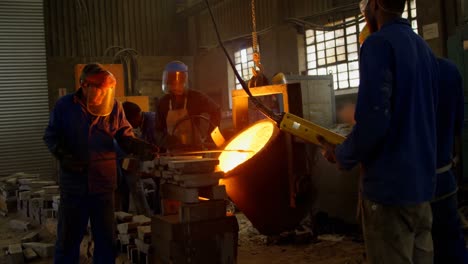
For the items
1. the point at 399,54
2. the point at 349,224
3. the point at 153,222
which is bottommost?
the point at 349,224

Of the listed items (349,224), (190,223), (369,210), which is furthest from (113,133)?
(349,224)

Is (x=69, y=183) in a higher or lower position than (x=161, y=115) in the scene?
lower

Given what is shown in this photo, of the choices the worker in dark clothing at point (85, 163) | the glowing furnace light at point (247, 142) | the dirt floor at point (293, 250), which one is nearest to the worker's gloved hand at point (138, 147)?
the worker in dark clothing at point (85, 163)

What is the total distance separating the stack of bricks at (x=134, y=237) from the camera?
15.4ft

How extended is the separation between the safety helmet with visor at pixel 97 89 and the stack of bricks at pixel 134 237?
131cm

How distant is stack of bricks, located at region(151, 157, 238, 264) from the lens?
3.98 m

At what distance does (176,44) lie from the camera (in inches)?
698

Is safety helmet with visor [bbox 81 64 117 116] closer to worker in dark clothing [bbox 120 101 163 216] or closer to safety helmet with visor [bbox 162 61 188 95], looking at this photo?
safety helmet with visor [bbox 162 61 188 95]

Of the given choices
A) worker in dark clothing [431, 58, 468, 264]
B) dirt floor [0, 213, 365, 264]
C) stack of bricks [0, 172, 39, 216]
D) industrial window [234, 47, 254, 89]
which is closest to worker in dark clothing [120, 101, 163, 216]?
dirt floor [0, 213, 365, 264]

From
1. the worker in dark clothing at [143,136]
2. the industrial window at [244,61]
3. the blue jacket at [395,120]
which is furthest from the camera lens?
the industrial window at [244,61]

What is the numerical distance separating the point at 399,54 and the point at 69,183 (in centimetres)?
302

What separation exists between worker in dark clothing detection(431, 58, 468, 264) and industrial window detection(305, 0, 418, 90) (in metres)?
8.33

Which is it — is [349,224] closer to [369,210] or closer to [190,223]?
[190,223]

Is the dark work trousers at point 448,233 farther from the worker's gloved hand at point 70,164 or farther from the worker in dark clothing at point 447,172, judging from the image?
the worker's gloved hand at point 70,164
